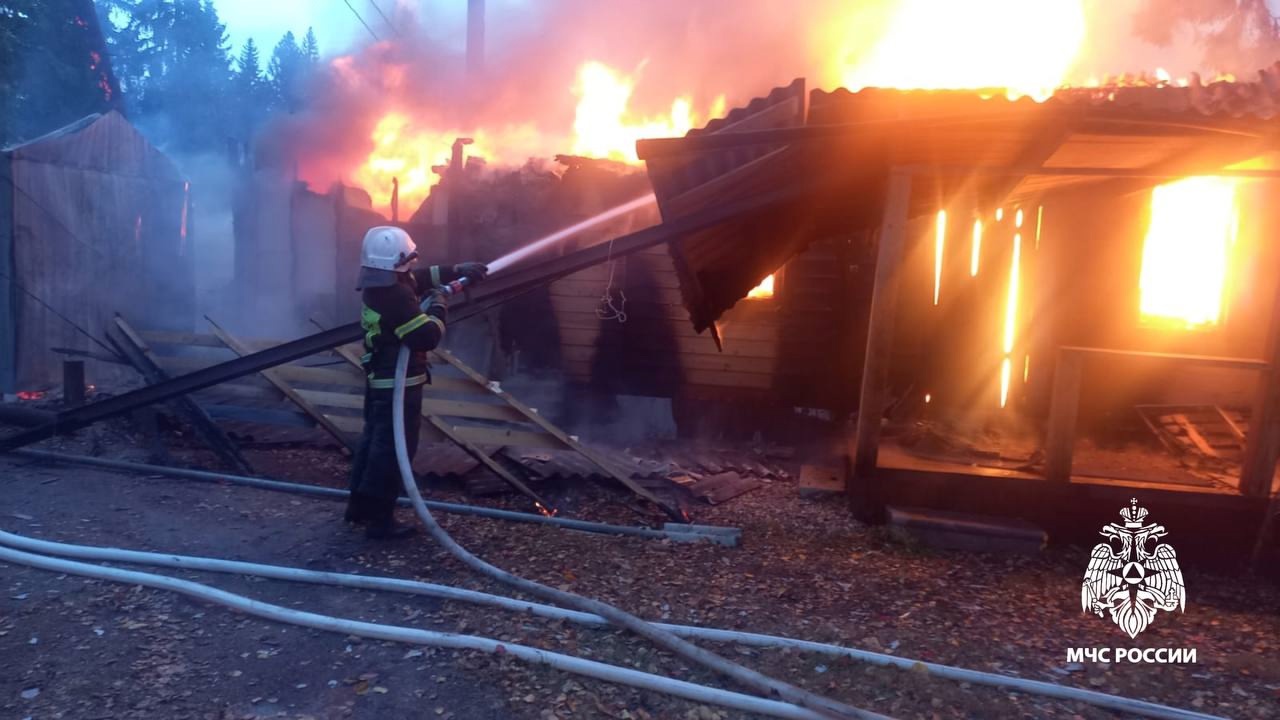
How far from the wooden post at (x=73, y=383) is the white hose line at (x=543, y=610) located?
295cm

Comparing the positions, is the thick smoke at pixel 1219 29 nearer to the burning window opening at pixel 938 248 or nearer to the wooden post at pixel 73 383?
the burning window opening at pixel 938 248

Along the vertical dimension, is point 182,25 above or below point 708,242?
above

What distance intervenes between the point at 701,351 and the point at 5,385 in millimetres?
9053

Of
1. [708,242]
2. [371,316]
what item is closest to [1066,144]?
[708,242]

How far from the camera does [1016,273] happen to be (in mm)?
8328

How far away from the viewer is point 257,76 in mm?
37031

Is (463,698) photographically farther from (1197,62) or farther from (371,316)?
(1197,62)

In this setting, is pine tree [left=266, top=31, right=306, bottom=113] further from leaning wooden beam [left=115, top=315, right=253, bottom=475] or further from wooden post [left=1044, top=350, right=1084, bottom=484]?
wooden post [left=1044, top=350, right=1084, bottom=484]

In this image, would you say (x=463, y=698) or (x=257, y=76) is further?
(x=257, y=76)

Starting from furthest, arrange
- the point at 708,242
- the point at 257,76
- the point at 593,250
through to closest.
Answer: the point at 257,76, the point at 708,242, the point at 593,250

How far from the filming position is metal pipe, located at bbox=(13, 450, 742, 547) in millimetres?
5539

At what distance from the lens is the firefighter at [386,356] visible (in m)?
5.09

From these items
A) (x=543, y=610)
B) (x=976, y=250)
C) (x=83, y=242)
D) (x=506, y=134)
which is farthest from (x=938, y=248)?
(x=83, y=242)

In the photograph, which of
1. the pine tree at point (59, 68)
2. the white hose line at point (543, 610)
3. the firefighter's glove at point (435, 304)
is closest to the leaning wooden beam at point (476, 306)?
the firefighter's glove at point (435, 304)
